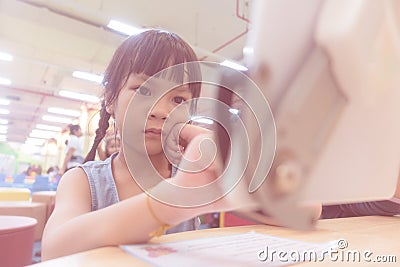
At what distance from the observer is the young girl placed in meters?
0.39

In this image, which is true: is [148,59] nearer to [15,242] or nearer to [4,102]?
[15,242]

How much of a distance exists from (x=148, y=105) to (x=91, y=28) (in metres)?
4.00

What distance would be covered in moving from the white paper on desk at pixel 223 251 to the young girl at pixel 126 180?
0.11ft

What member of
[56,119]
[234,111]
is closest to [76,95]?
[56,119]

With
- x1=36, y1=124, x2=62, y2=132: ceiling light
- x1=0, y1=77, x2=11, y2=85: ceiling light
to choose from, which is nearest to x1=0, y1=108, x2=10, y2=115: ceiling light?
x1=36, y1=124, x2=62, y2=132: ceiling light

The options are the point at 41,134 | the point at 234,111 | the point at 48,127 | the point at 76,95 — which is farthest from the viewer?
the point at 41,134

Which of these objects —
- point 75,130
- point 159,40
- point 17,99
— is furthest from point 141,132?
point 17,99

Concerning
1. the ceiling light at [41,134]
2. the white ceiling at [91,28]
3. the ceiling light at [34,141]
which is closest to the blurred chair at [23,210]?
the white ceiling at [91,28]

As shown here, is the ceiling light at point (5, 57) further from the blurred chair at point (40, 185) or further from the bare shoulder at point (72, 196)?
the bare shoulder at point (72, 196)

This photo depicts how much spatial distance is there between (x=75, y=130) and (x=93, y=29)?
162cm

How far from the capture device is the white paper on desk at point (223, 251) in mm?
356

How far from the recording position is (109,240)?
415 millimetres

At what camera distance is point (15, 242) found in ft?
3.93

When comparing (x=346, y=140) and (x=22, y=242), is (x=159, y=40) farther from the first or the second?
(x=22, y=242)
